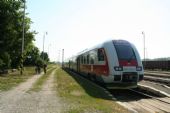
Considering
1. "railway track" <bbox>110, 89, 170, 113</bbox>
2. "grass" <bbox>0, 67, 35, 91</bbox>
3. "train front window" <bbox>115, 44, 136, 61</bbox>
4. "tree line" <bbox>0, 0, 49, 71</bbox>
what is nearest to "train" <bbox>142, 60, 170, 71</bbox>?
"tree line" <bbox>0, 0, 49, 71</bbox>

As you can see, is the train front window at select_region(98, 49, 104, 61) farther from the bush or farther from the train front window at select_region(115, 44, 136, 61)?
the bush

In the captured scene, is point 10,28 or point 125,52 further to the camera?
point 10,28

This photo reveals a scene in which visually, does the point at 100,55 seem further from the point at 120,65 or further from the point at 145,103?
the point at 145,103

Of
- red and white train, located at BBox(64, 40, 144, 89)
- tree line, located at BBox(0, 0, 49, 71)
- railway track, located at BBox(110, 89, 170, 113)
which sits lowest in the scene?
railway track, located at BBox(110, 89, 170, 113)

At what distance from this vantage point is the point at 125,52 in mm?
20656

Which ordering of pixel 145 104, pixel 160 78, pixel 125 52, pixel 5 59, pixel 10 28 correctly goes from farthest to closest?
pixel 5 59 → pixel 10 28 → pixel 160 78 → pixel 125 52 → pixel 145 104

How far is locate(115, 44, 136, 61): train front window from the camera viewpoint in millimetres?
20344

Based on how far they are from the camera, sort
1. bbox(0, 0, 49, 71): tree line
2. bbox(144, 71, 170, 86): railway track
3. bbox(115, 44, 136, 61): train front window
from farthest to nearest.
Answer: bbox(0, 0, 49, 71): tree line < bbox(144, 71, 170, 86): railway track < bbox(115, 44, 136, 61): train front window

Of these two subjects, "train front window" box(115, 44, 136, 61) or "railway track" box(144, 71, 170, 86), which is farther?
"railway track" box(144, 71, 170, 86)

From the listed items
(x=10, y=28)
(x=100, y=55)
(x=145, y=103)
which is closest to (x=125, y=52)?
(x=100, y=55)

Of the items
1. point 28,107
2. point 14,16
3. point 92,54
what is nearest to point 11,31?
point 14,16

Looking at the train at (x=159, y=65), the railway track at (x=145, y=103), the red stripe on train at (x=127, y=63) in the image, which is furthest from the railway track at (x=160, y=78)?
the train at (x=159, y=65)

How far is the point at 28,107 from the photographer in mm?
12547

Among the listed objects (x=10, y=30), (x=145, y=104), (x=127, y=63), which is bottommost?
(x=145, y=104)
